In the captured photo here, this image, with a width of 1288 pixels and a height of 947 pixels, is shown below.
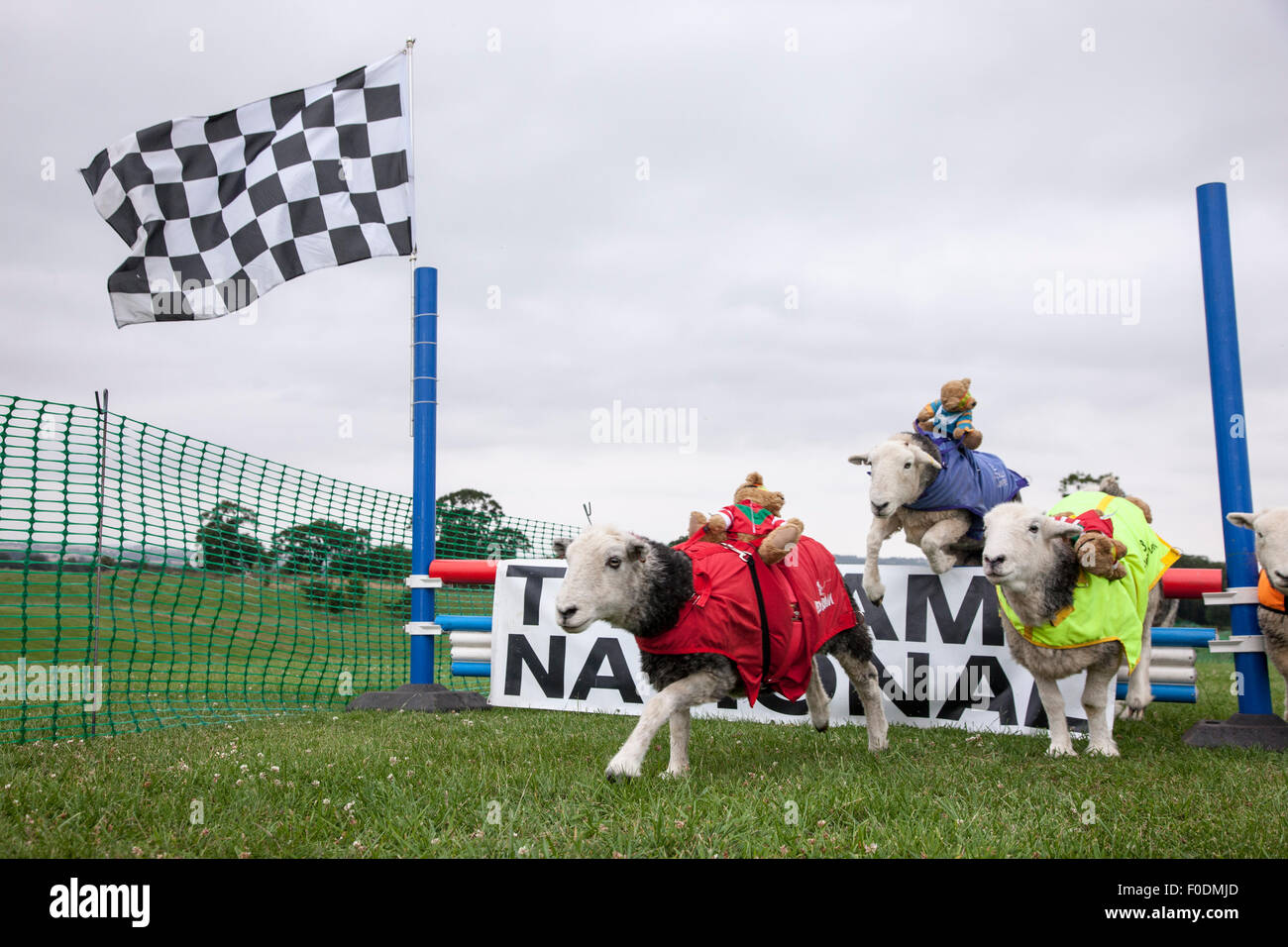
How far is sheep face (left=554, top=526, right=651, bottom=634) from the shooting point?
4.04 m

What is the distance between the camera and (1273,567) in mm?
5176

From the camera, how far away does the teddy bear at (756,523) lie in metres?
4.61

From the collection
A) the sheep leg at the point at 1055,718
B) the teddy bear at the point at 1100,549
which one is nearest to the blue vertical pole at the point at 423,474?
the sheep leg at the point at 1055,718

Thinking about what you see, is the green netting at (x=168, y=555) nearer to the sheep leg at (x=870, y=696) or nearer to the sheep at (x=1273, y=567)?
the sheep leg at (x=870, y=696)

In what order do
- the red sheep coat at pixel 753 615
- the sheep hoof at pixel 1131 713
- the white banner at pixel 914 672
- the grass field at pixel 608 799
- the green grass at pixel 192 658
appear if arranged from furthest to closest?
the white banner at pixel 914 672
the sheep hoof at pixel 1131 713
the green grass at pixel 192 658
the red sheep coat at pixel 753 615
the grass field at pixel 608 799

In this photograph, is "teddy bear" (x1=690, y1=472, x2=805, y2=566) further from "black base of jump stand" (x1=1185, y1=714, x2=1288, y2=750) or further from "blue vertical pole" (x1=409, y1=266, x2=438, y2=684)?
"blue vertical pole" (x1=409, y1=266, x2=438, y2=684)

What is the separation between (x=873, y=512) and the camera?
5.72m

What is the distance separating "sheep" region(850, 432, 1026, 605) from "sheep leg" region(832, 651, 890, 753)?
3.37 feet

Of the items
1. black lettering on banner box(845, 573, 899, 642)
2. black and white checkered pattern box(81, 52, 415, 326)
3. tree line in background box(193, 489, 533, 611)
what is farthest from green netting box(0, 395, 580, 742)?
black lettering on banner box(845, 573, 899, 642)

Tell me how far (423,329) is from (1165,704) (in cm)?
695

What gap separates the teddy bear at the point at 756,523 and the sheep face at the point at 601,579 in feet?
2.20

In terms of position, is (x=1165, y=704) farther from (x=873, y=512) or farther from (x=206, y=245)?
(x=206, y=245)

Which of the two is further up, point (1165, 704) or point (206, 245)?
point (206, 245)

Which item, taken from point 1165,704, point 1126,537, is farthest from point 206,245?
point 1165,704
